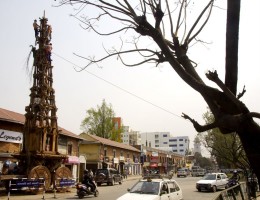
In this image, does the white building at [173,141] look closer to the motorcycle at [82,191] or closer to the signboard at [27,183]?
the motorcycle at [82,191]

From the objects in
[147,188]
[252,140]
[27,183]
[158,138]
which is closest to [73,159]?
[27,183]

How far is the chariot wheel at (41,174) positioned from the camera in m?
23.2

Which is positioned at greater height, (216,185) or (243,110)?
(243,110)

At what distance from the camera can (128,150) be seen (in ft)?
217

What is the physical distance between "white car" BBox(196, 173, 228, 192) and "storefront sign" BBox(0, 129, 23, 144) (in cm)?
1629

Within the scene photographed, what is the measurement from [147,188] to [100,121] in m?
50.1

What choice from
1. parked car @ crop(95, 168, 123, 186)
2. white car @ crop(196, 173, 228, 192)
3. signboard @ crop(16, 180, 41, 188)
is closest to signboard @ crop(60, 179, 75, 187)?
signboard @ crop(16, 180, 41, 188)

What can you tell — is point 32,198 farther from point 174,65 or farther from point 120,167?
point 120,167

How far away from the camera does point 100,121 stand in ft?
208

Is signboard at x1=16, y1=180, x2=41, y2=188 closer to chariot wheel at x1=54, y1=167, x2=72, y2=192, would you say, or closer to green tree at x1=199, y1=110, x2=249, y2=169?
chariot wheel at x1=54, y1=167, x2=72, y2=192

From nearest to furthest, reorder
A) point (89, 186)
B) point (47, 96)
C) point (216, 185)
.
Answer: point (89, 186) < point (47, 96) < point (216, 185)

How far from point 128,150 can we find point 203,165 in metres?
80.5

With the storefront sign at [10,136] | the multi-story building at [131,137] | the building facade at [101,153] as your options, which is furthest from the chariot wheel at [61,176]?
the multi-story building at [131,137]

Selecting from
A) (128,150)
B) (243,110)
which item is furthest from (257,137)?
(128,150)
